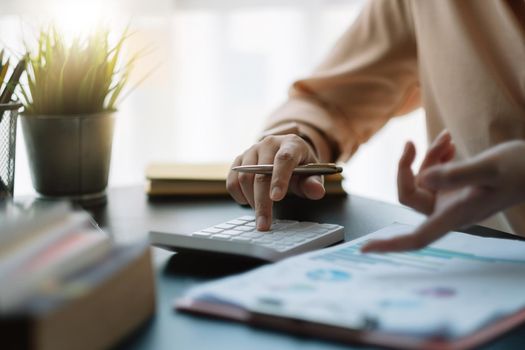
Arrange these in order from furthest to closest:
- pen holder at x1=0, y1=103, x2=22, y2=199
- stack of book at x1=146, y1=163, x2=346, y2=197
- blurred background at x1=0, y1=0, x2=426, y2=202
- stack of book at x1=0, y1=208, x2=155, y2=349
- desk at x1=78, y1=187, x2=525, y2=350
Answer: blurred background at x1=0, y1=0, x2=426, y2=202
stack of book at x1=146, y1=163, x2=346, y2=197
pen holder at x1=0, y1=103, x2=22, y2=199
desk at x1=78, y1=187, x2=525, y2=350
stack of book at x1=0, y1=208, x2=155, y2=349

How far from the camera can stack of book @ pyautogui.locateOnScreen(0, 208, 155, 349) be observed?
422mm

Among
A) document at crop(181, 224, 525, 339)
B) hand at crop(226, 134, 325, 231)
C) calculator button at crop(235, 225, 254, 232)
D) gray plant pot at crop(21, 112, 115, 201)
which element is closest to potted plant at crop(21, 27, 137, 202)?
gray plant pot at crop(21, 112, 115, 201)

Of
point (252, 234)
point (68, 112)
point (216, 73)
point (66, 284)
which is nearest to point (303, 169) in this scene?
point (252, 234)

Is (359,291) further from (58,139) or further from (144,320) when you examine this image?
(58,139)

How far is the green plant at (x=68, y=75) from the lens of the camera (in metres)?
1.02

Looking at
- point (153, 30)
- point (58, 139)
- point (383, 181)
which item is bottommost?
point (383, 181)

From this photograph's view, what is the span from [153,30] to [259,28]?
317 millimetres

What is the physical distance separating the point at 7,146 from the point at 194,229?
257 millimetres

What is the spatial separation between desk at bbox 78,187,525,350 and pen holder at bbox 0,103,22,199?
0.12 meters

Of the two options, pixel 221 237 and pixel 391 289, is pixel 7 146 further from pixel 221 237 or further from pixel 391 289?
pixel 391 289

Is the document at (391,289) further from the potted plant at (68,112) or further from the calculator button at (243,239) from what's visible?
the potted plant at (68,112)

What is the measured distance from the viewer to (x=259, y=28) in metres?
2.28

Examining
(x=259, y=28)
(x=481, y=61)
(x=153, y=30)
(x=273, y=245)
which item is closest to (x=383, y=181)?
(x=259, y=28)

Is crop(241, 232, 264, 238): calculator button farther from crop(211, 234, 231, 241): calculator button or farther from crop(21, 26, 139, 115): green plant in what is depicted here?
crop(21, 26, 139, 115): green plant
